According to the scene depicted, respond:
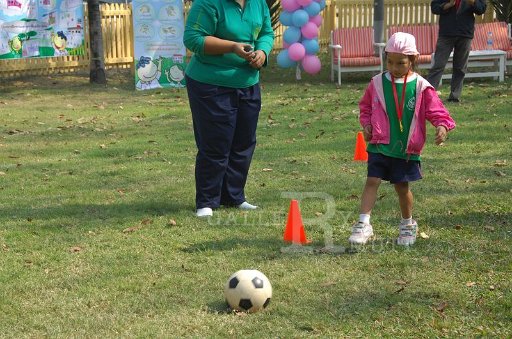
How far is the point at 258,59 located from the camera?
6.53m

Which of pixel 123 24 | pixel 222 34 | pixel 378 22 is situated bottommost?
pixel 378 22

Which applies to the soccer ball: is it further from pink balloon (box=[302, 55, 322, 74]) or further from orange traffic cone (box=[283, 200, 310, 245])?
pink balloon (box=[302, 55, 322, 74])

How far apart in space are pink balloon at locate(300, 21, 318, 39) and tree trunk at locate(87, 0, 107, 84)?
4500mm

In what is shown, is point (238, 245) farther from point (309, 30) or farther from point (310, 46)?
point (310, 46)

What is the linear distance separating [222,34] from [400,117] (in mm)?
1767

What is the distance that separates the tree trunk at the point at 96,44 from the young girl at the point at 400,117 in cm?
1296

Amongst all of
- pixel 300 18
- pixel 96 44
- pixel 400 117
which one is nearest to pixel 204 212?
pixel 400 117

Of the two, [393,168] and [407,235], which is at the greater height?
[393,168]

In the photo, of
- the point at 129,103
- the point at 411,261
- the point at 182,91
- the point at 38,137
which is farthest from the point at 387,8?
the point at 411,261

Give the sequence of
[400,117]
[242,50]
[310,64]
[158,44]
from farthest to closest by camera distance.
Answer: [310,64], [158,44], [242,50], [400,117]

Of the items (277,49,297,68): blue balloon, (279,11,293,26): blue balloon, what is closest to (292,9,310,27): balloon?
(279,11,293,26): blue balloon

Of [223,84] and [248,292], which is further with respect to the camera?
[223,84]

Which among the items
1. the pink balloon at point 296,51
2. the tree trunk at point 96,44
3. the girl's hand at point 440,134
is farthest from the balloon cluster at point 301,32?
the girl's hand at point 440,134

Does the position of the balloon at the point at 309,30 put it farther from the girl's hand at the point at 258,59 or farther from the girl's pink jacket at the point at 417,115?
the girl's pink jacket at the point at 417,115
